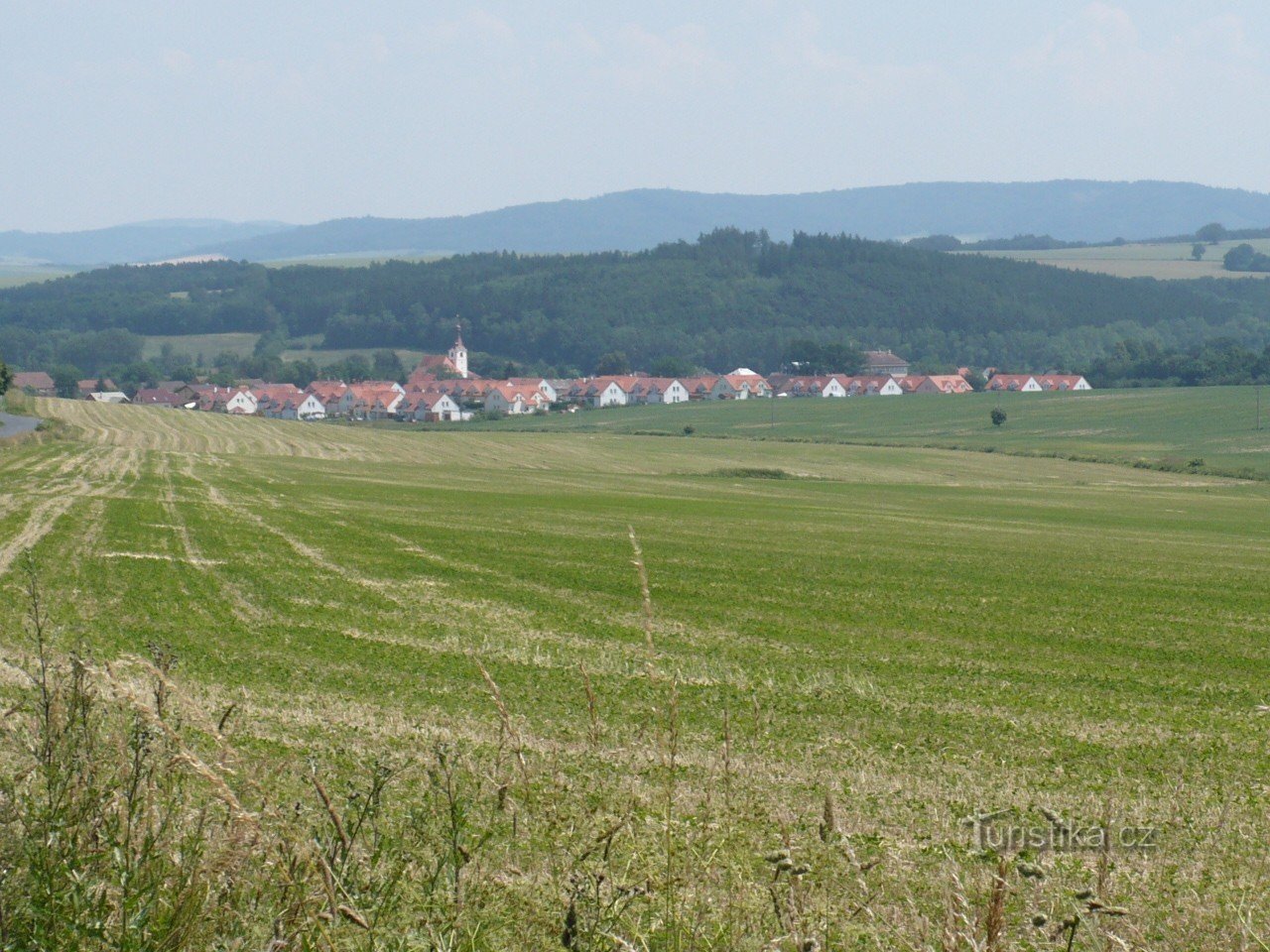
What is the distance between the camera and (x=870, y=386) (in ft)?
545

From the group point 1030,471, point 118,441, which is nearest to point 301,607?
point 118,441

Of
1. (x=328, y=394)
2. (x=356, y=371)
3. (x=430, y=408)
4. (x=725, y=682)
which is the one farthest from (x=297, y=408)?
(x=725, y=682)

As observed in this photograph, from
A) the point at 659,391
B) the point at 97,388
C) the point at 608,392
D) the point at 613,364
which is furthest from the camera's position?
the point at 613,364

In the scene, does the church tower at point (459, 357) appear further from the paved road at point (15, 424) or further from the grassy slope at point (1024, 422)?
the paved road at point (15, 424)

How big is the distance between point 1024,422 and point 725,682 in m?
94.9

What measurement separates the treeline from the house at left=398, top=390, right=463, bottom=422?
71.2 metres

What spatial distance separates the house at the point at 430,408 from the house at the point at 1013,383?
67.0 m

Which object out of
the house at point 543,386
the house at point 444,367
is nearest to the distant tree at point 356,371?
the house at point 444,367

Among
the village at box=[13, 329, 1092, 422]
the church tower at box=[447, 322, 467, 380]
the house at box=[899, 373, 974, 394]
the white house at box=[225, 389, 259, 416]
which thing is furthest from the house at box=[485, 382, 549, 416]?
the house at box=[899, 373, 974, 394]

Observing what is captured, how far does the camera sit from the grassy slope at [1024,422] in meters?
84.1

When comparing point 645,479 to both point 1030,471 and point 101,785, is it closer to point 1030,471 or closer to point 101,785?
point 1030,471

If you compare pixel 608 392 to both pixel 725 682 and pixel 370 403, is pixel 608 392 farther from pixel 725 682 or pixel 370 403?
pixel 725 682

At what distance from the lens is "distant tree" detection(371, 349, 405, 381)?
18775 centimetres

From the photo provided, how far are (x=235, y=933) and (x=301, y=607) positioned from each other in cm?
1477
